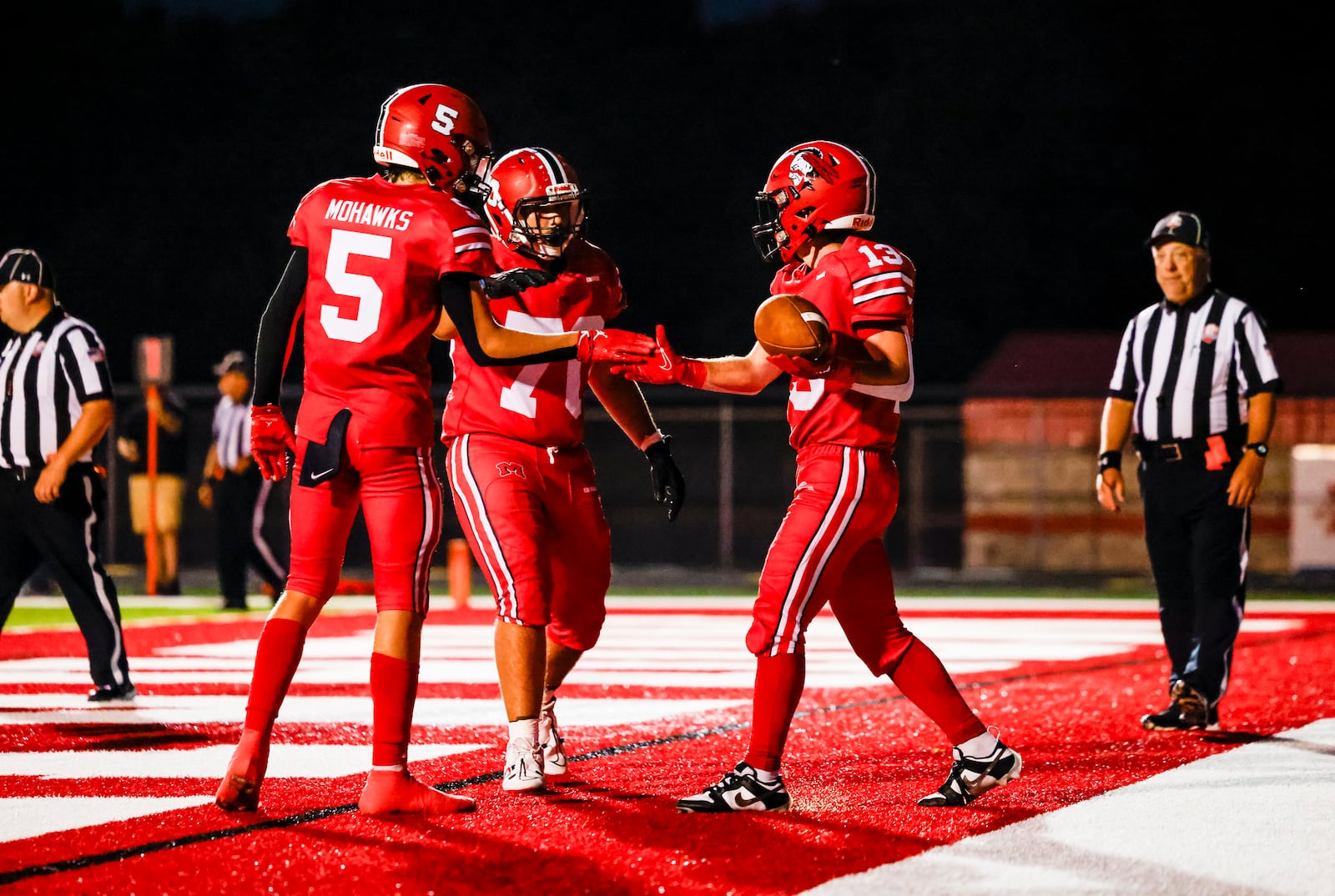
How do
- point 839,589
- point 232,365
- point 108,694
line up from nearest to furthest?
point 839,589
point 108,694
point 232,365

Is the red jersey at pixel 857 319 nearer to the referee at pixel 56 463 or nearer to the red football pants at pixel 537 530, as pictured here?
the red football pants at pixel 537 530

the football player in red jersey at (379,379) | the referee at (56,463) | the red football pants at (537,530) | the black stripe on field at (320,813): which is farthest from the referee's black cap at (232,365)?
the football player in red jersey at (379,379)

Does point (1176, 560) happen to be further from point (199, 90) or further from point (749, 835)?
point (199, 90)

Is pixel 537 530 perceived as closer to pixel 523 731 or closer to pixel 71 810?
pixel 523 731

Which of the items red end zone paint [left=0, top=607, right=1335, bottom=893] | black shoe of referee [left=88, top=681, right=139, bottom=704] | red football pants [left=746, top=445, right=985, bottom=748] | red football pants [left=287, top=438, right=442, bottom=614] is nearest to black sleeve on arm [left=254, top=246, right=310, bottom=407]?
red football pants [left=287, top=438, right=442, bottom=614]

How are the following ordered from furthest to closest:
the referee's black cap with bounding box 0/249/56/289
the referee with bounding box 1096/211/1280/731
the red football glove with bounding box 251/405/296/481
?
the referee's black cap with bounding box 0/249/56/289 → the referee with bounding box 1096/211/1280/731 → the red football glove with bounding box 251/405/296/481

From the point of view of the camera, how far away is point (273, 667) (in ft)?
17.2

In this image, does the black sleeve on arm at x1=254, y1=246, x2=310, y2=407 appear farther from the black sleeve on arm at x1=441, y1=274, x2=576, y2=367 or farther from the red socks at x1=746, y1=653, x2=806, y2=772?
the red socks at x1=746, y1=653, x2=806, y2=772

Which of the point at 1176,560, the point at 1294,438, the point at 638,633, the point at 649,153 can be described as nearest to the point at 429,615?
the point at 638,633

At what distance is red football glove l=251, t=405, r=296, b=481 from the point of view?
533cm

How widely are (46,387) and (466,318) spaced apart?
3558mm

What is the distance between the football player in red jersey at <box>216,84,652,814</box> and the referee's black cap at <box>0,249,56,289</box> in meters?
3.24

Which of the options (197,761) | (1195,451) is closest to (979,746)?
(1195,451)

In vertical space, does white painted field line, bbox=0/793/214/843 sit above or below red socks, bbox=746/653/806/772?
below
